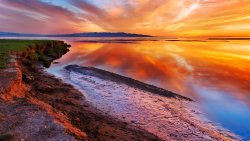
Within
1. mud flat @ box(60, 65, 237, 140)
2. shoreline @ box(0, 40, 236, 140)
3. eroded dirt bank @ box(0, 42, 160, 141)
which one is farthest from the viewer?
mud flat @ box(60, 65, 237, 140)

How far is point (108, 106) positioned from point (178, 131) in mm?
4252

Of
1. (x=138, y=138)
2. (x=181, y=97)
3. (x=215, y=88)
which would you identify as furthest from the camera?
(x=215, y=88)

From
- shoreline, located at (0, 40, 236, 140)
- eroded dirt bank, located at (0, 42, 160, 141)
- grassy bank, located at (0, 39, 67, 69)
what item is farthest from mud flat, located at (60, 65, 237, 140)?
grassy bank, located at (0, 39, 67, 69)

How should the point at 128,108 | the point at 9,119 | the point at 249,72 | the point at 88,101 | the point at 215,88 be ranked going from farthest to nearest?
the point at 249,72 → the point at 215,88 → the point at 88,101 → the point at 128,108 → the point at 9,119

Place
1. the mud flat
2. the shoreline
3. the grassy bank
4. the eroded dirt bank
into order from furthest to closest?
the grassy bank, the mud flat, the shoreline, the eroded dirt bank

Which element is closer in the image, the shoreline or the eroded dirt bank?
the eroded dirt bank

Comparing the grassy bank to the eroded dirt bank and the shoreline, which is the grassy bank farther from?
the shoreline

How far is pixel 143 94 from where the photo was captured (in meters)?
15.4

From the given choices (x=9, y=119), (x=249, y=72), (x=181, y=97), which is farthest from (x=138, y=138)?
(x=249, y=72)

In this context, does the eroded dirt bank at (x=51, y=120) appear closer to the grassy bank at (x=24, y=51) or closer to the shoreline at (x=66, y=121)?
the shoreline at (x=66, y=121)

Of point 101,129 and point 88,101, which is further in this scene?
point 88,101

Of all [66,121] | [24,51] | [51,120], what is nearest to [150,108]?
[66,121]

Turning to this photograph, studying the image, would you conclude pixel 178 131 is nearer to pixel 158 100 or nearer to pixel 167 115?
pixel 167 115

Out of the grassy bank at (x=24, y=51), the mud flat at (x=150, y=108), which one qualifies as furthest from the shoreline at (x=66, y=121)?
the grassy bank at (x=24, y=51)
